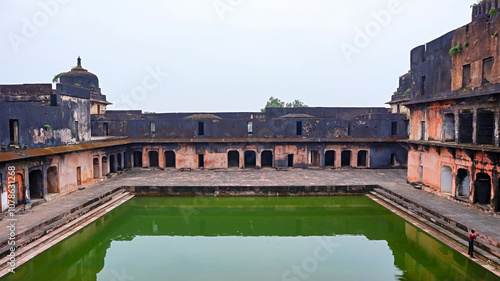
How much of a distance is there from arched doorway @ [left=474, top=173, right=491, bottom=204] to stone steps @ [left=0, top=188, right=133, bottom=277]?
1545cm

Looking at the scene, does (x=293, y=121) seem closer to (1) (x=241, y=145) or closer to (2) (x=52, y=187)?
(1) (x=241, y=145)

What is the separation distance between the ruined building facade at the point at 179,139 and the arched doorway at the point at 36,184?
0.14ft

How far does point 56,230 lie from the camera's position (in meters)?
10.4

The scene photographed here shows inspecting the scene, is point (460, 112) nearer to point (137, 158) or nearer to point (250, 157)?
point (250, 157)

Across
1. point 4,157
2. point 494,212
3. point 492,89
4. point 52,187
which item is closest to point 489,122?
point 492,89

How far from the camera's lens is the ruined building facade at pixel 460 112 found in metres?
11.2

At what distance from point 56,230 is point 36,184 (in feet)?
12.8

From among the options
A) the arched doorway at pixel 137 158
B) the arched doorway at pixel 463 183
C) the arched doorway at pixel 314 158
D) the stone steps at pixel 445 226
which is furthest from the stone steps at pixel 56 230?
the arched doorway at pixel 463 183

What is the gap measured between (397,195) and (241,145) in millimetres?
11069

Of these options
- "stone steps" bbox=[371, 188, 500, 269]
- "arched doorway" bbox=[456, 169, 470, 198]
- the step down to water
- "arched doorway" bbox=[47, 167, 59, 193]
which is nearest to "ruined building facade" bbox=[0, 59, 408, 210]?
"arched doorway" bbox=[47, 167, 59, 193]

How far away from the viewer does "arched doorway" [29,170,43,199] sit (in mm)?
12906

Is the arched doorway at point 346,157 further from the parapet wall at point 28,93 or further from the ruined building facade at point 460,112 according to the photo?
the parapet wall at point 28,93

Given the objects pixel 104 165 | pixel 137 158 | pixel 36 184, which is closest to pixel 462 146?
pixel 36 184

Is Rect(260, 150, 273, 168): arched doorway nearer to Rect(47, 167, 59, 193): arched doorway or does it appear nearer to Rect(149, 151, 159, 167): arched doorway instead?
Rect(149, 151, 159, 167): arched doorway
